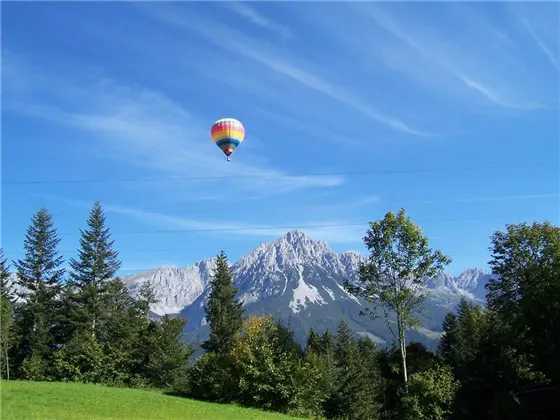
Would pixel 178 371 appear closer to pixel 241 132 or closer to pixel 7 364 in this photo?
pixel 7 364

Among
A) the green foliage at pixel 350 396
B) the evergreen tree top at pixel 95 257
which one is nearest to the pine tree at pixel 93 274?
the evergreen tree top at pixel 95 257

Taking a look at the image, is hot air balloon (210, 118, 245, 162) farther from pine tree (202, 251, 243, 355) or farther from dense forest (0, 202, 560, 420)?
pine tree (202, 251, 243, 355)

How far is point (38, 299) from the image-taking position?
2393 inches

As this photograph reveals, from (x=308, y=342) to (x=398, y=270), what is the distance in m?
55.2

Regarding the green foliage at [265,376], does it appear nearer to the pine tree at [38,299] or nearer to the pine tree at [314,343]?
the pine tree at [38,299]

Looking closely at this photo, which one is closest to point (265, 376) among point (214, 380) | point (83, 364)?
point (214, 380)

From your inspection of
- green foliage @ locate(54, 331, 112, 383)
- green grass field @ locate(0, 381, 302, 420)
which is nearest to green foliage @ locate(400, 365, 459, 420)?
green grass field @ locate(0, 381, 302, 420)

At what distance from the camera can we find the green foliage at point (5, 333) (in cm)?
5119

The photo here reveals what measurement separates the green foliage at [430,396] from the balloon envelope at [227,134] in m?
22.1

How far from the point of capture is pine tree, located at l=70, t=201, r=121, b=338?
60.3 meters

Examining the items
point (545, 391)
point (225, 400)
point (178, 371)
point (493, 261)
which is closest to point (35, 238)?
point (178, 371)

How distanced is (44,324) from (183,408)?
3597 cm

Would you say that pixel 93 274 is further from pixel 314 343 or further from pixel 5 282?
pixel 314 343

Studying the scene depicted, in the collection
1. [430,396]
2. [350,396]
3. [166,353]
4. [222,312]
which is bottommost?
[350,396]
